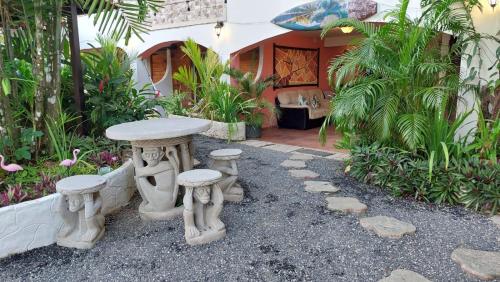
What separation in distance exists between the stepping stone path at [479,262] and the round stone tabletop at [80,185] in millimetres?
2315

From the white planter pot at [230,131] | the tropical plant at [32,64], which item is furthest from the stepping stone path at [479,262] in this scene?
the white planter pot at [230,131]

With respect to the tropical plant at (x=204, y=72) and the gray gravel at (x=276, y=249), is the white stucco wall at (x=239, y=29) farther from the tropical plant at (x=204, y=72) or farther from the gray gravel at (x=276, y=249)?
the gray gravel at (x=276, y=249)

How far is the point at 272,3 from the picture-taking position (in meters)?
5.75

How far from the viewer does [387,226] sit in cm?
256

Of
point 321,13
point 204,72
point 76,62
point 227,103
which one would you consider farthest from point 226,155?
point 204,72

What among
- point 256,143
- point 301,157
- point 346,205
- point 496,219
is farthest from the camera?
point 256,143

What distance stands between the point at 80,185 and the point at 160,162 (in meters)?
0.61

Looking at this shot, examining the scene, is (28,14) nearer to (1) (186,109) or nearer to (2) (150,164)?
(2) (150,164)

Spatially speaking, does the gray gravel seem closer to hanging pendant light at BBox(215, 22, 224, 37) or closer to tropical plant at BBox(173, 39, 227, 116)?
tropical plant at BBox(173, 39, 227, 116)

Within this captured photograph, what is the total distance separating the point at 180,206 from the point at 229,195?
459mm

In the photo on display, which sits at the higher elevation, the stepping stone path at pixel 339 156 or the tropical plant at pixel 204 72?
the tropical plant at pixel 204 72

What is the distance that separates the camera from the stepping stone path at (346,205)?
2884mm

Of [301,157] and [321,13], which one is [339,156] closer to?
[301,157]

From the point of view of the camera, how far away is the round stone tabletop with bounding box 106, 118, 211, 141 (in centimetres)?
253
